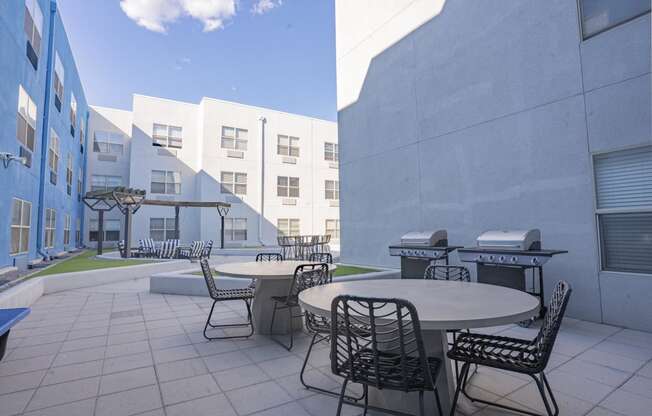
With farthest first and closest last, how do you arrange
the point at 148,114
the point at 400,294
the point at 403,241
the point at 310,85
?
1. the point at 148,114
2. the point at 310,85
3. the point at 403,241
4. the point at 400,294

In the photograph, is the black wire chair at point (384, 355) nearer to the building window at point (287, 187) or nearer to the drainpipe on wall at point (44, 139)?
the drainpipe on wall at point (44, 139)

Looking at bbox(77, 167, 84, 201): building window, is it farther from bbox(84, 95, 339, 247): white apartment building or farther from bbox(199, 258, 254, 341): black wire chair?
bbox(199, 258, 254, 341): black wire chair

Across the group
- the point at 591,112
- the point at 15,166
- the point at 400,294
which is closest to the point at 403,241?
the point at 591,112

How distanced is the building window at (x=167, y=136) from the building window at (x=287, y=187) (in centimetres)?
529

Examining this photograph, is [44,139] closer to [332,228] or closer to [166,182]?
[166,182]

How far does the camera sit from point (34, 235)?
8367 mm

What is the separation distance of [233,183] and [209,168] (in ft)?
4.36

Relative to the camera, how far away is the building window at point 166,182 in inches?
628

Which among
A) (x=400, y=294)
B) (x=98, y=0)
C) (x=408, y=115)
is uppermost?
(x=98, y=0)

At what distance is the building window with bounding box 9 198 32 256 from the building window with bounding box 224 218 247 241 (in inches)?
337

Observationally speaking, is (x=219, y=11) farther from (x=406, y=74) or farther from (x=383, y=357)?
(x=383, y=357)

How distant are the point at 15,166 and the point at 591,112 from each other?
9.73m

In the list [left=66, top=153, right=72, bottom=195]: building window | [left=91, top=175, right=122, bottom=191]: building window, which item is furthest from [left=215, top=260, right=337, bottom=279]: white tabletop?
[left=91, top=175, right=122, bottom=191]: building window

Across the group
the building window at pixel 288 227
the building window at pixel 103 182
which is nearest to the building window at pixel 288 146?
the building window at pixel 288 227
